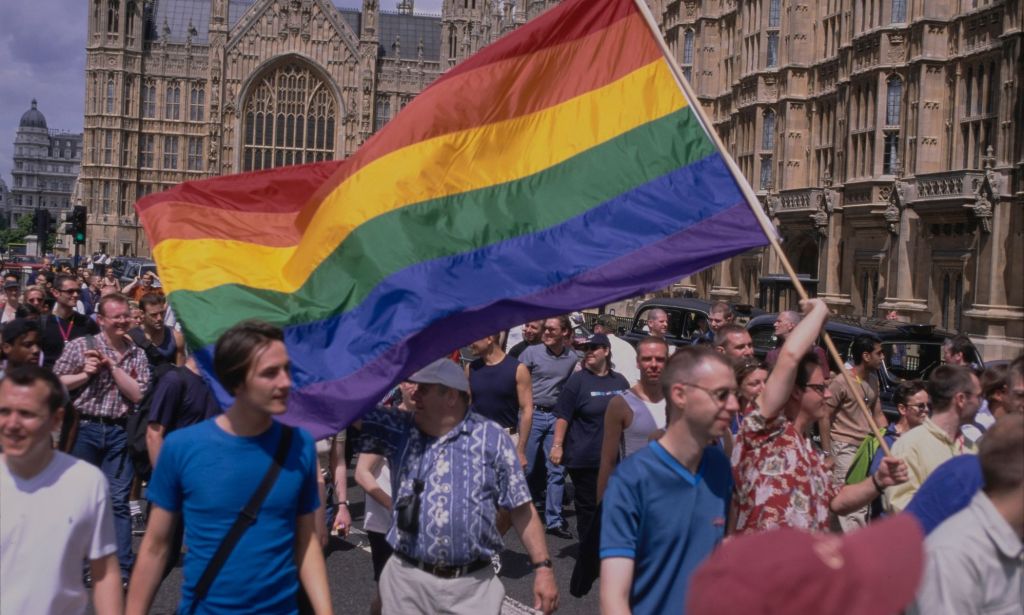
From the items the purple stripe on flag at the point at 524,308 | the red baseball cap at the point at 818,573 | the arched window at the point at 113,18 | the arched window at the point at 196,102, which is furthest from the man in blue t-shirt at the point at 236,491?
the arched window at the point at 113,18

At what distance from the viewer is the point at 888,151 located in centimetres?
2705

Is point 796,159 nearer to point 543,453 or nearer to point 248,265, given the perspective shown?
point 543,453

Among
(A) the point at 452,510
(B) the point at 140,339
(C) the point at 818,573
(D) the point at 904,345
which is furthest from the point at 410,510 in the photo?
(D) the point at 904,345

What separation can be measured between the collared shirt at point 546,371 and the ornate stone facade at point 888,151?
542 inches

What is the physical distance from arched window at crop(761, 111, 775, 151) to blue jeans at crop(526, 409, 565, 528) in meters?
23.9

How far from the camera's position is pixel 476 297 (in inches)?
219

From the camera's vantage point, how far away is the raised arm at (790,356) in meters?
4.43

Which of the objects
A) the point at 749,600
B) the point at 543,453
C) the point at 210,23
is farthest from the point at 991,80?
the point at 210,23

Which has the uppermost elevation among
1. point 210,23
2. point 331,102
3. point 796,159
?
point 210,23

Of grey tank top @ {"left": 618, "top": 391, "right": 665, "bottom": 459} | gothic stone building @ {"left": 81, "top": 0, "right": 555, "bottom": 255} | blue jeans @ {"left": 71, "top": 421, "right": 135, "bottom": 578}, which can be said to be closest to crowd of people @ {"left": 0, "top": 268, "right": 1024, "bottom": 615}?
grey tank top @ {"left": 618, "top": 391, "right": 665, "bottom": 459}

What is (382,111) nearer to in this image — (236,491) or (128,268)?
(128,268)

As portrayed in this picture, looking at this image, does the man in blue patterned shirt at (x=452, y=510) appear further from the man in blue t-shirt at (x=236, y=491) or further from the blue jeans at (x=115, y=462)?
the blue jeans at (x=115, y=462)

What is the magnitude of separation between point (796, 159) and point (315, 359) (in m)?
28.2

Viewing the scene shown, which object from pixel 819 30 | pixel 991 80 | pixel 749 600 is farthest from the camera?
pixel 819 30
